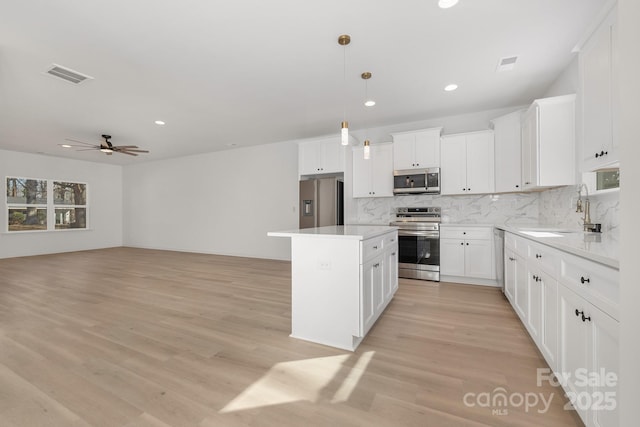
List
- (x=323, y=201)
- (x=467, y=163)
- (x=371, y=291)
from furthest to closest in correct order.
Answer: (x=323, y=201) < (x=467, y=163) < (x=371, y=291)

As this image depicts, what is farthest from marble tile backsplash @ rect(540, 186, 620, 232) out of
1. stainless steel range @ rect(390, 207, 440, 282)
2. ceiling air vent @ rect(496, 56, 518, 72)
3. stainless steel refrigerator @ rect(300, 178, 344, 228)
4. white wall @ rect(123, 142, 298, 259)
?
white wall @ rect(123, 142, 298, 259)

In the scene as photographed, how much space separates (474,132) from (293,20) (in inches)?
128

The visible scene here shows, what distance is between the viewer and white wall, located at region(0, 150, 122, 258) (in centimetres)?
672

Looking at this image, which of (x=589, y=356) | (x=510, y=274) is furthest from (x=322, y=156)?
(x=589, y=356)

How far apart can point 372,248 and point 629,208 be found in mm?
1899

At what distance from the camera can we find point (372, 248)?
8.10ft

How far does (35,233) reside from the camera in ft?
23.4

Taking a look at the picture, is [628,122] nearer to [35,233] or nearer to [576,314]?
[576,314]

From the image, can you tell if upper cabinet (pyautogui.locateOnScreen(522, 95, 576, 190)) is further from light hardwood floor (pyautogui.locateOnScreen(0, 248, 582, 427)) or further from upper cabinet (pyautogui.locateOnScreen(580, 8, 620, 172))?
light hardwood floor (pyautogui.locateOnScreen(0, 248, 582, 427))

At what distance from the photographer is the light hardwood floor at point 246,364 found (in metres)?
1.50

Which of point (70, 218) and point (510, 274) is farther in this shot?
point (70, 218)

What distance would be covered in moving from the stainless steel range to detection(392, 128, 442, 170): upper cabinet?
3.20 feet

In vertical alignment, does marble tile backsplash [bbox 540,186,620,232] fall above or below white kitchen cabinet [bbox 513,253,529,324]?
above

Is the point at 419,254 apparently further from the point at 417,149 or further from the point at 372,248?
the point at 372,248
